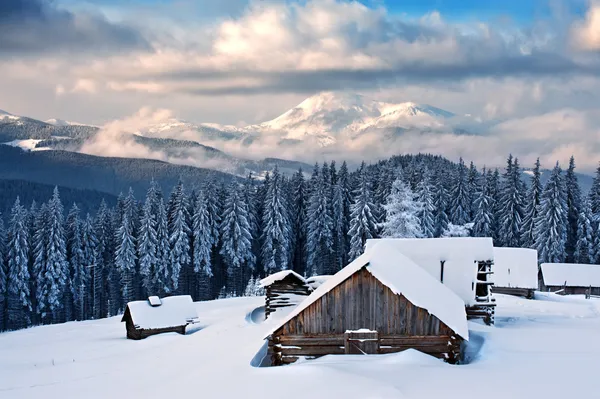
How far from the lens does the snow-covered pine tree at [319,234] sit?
83.0 m

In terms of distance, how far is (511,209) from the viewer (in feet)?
269

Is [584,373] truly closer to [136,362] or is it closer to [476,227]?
[136,362]

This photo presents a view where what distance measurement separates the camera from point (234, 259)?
7769 cm

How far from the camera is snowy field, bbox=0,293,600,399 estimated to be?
66.5 ft

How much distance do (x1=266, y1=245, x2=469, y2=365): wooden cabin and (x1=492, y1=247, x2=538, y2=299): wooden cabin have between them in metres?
38.5

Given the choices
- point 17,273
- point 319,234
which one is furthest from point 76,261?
point 319,234

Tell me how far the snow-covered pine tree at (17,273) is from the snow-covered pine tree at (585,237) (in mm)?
66368

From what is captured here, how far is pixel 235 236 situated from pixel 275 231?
5.87 metres

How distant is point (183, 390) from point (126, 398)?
1.97 m

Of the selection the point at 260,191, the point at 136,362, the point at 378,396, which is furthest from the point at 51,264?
the point at 378,396

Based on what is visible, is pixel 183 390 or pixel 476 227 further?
pixel 476 227

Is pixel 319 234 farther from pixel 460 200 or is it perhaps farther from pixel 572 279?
pixel 572 279

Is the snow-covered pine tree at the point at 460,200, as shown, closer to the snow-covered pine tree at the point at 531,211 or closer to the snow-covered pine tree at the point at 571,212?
the snow-covered pine tree at the point at 531,211

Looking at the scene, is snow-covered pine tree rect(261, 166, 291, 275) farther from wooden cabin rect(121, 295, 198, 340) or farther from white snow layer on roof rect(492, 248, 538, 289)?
white snow layer on roof rect(492, 248, 538, 289)
